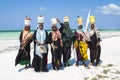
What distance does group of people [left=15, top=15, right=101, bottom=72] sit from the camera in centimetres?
1103

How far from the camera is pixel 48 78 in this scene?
10.3 metres

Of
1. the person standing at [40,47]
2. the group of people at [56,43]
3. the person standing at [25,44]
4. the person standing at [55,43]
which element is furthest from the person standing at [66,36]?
the person standing at [25,44]

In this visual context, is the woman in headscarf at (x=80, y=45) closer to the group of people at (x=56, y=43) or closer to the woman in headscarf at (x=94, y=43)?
the group of people at (x=56, y=43)

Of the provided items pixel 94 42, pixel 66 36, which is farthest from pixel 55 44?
pixel 94 42

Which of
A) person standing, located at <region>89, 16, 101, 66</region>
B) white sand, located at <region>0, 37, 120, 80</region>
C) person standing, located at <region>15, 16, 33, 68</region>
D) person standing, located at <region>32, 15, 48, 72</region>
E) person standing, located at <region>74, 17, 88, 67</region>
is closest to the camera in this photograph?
white sand, located at <region>0, 37, 120, 80</region>

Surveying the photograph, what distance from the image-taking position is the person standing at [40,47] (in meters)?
11.0

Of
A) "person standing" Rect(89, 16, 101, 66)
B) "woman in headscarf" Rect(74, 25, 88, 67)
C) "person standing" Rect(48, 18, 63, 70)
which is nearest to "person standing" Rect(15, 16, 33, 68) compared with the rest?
"person standing" Rect(48, 18, 63, 70)

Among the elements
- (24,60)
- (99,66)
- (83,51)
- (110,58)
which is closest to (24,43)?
(24,60)

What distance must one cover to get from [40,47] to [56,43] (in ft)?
2.30

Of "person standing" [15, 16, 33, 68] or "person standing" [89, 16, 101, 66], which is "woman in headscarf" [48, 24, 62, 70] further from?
"person standing" [89, 16, 101, 66]

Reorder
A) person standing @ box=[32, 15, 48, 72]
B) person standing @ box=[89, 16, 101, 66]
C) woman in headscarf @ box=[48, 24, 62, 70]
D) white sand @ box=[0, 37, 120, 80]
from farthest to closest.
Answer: person standing @ box=[89, 16, 101, 66]
woman in headscarf @ box=[48, 24, 62, 70]
person standing @ box=[32, 15, 48, 72]
white sand @ box=[0, 37, 120, 80]

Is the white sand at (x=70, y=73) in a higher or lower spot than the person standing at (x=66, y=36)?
lower

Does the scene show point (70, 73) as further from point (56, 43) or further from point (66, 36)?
point (66, 36)

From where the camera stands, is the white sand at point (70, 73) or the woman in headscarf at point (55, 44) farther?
the woman in headscarf at point (55, 44)
